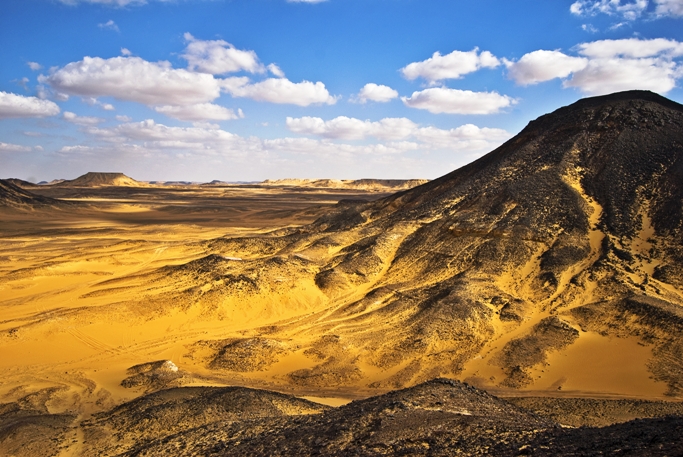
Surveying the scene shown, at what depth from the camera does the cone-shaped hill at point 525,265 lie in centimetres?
1563

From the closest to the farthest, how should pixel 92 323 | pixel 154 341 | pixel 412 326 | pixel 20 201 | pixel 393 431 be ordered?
pixel 393 431
pixel 412 326
pixel 154 341
pixel 92 323
pixel 20 201

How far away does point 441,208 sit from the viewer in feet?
88.7

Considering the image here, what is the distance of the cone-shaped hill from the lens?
15633mm

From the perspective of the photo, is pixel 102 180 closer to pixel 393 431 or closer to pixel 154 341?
pixel 154 341

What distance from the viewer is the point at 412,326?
701 inches

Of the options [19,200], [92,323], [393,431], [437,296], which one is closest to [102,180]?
[19,200]

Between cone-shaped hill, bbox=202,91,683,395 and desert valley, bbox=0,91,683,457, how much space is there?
87 mm

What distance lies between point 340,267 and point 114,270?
12840 millimetres

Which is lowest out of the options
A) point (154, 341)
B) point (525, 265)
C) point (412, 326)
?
point (154, 341)

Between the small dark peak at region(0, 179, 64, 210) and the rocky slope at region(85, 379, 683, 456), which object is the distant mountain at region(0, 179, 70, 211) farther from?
the rocky slope at region(85, 379, 683, 456)

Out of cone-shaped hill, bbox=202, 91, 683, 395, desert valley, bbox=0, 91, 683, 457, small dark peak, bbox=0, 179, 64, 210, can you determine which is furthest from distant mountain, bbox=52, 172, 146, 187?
cone-shaped hill, bbox=202, 91, 683, 395

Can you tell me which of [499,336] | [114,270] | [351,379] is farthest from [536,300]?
[114,270]

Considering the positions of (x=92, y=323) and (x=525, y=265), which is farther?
(x=525, y=265)

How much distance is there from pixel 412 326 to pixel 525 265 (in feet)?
20.7
